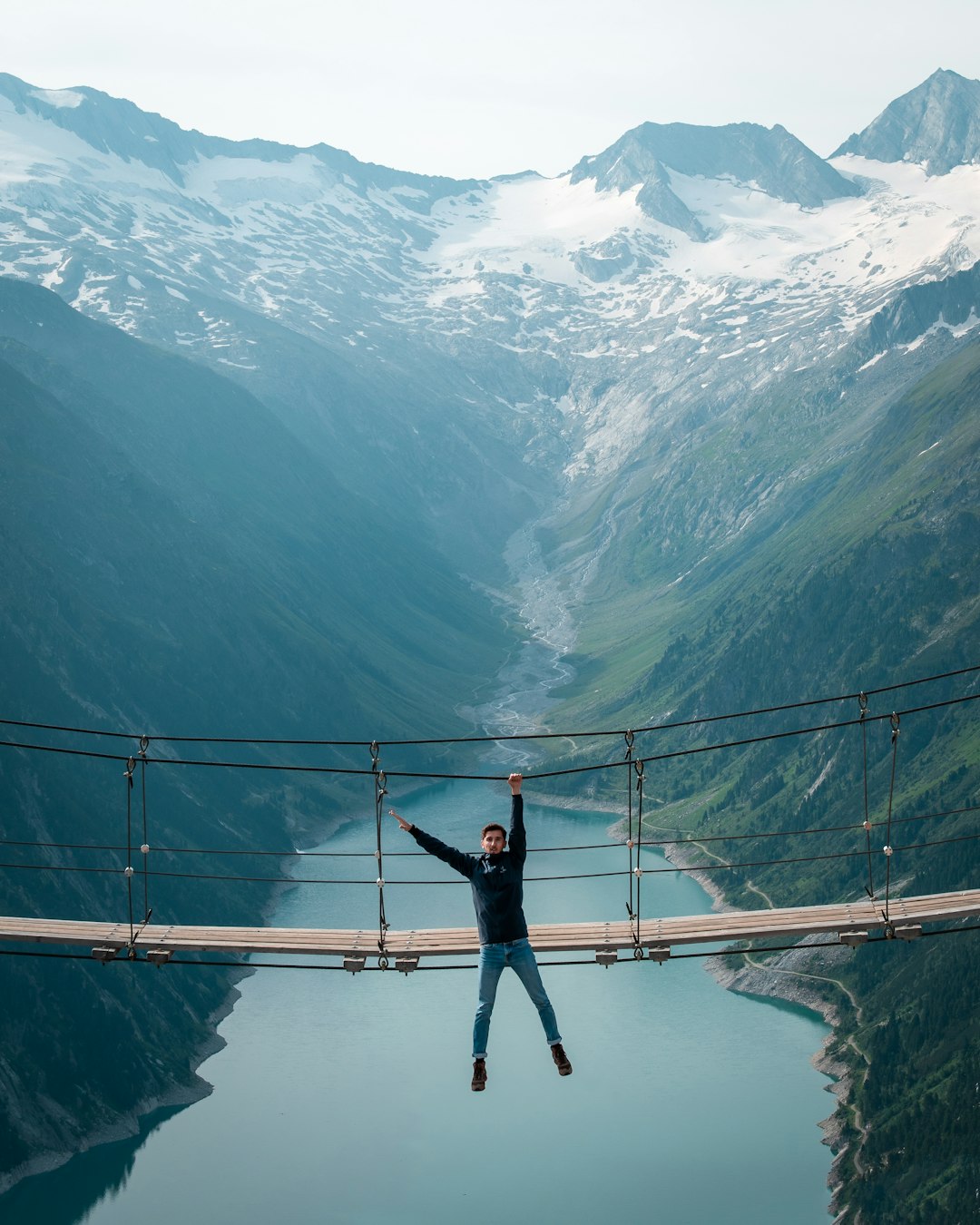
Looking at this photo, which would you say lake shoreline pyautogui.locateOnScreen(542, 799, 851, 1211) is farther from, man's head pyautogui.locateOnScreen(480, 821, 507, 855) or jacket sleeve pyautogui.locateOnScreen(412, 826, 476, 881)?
man's head pyautogui.locateOnScreen(480, 821, 507, 855)

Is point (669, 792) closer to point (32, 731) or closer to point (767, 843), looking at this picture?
point (767, 843)

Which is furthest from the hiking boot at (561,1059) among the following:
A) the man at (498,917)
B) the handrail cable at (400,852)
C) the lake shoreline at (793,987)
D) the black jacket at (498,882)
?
the lake shoreline at (793,987)

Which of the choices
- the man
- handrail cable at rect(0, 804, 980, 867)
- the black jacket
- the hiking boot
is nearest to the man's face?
the man

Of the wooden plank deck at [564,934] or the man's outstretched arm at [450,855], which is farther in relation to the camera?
the wooden plank deck at [564,934]

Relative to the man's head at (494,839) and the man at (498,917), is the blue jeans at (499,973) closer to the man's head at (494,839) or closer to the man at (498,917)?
the man at (498,917)

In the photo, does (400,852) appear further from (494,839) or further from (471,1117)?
(494,839)

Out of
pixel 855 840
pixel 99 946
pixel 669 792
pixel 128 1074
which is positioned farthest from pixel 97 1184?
pixel 669 792
